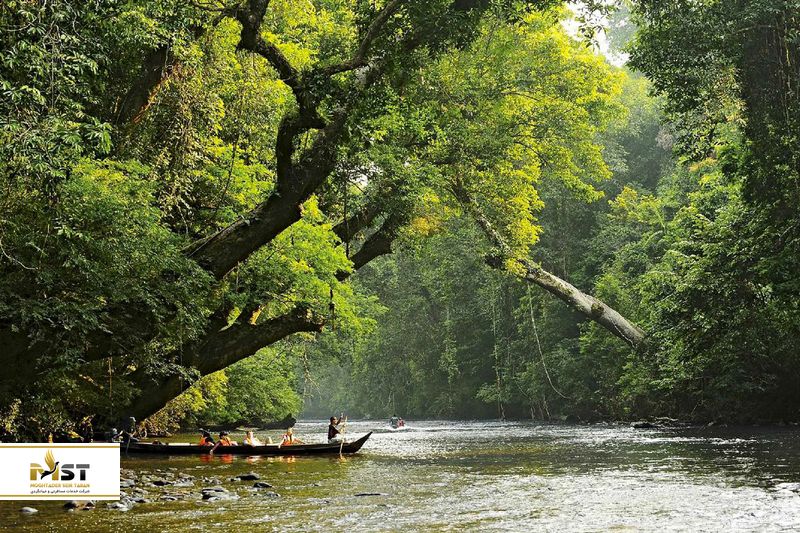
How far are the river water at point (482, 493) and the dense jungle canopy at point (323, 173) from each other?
257 centimetres

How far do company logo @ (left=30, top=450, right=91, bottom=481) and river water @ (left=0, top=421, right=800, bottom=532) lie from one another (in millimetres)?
534

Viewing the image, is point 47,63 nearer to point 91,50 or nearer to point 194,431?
point 91,50

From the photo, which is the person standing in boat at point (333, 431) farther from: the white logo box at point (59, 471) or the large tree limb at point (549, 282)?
the white logo box at point (59, 471)

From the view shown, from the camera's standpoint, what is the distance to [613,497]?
36.8 feet

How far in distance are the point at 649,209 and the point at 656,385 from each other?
12190 millimetres

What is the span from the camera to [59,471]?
9.07m

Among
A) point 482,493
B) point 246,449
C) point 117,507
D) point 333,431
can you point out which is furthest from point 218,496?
point 333,431

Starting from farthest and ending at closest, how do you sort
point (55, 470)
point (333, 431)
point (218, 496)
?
point (333, 431), point (218, 496), point (55, 470)

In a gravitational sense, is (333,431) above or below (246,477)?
above

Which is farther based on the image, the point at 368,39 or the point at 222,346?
the point at 222,346

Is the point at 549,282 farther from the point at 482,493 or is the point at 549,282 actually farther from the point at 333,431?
the point at 482,493

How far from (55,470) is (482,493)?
6076mm

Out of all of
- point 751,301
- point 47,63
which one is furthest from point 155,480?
point 751,301

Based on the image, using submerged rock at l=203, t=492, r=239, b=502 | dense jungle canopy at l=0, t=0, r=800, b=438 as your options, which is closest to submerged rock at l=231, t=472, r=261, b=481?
dense jungle canopy at l=0, t=0, r=800, b=438
